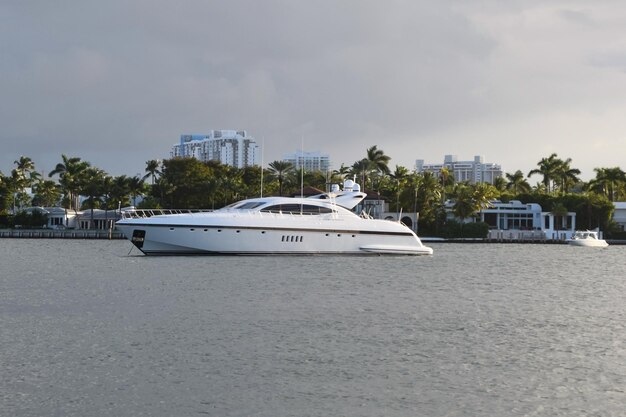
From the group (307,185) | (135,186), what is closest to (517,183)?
(307,185)

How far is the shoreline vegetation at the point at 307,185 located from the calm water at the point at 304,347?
63.5 m

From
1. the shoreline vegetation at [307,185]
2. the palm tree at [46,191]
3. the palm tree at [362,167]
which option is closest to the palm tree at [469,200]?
the shoreline vegetation at [307,185]

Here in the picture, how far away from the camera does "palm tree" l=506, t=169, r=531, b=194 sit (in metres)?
144

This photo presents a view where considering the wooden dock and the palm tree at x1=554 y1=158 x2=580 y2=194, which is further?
the palm tree at x1=554 y1=158 x2=580 y2=194

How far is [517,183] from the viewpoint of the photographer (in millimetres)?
144625

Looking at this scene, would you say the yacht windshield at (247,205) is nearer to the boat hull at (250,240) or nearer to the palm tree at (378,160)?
the boat hull at (250,240)

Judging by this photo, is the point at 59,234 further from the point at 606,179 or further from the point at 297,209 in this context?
the point at 606,179

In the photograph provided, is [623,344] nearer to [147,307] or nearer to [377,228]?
[147,307]

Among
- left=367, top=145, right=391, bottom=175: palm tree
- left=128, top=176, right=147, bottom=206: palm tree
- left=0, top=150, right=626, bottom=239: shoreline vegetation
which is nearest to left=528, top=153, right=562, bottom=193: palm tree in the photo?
left=0, top=150, right=626, bottom=239: shoreline vegetation

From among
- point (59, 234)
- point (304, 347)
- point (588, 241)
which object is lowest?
point (304, 347)

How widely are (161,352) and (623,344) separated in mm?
11865

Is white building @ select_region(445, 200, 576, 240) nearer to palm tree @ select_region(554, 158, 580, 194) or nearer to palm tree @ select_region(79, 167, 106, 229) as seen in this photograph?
palm tree @ select_region(554, 158, 580, 194)

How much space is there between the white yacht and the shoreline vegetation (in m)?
42.4

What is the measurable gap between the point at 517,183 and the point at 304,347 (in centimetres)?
13063
